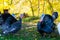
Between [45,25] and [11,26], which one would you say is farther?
[11,26]

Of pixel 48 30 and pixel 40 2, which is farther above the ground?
pixel 40 2

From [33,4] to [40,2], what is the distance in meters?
0.53

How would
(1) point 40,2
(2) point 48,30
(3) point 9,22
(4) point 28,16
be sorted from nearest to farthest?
(2) point 48,30
(3) point 9,22
(1) point 40,2
(4) point 28,16

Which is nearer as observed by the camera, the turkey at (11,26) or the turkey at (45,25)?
the turkey at (45,25)

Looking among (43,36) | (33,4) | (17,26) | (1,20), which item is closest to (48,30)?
(43,36)

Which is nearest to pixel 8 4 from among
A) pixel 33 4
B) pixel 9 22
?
pixel 33 4

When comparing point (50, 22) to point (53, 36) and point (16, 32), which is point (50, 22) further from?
point (16, 32)

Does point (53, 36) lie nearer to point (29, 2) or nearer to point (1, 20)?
point (1, 20)

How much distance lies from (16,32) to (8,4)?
231cm

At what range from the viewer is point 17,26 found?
27.8ft

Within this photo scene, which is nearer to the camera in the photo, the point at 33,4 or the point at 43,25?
the point at 43,25

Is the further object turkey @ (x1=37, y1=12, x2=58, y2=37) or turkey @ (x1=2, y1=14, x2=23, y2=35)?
turkey @ (x1=2, y1=14, x2=23, y2=35)

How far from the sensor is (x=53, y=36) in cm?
841

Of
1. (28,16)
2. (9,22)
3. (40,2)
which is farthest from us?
(28,16)
